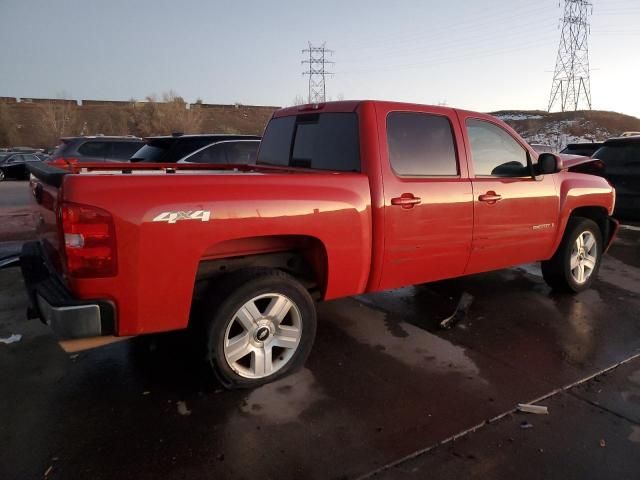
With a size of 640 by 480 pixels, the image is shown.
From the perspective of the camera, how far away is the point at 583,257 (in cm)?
534

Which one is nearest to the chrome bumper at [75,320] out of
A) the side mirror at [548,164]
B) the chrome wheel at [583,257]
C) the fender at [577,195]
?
the side mirror at [548,164]

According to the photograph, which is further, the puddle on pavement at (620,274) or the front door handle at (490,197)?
the puddle on pavement at (620,274)

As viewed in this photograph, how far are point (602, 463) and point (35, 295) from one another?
336cm

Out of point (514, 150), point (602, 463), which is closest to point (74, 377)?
point (602, 463)

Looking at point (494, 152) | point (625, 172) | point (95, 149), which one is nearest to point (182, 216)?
point (494, 152)

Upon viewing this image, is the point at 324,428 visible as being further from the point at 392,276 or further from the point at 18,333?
the point at 18,333

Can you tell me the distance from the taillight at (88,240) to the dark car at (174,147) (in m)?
4.97

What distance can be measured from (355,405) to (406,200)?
1.51m

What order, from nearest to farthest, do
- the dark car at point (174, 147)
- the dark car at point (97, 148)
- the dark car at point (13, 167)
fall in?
the dark car at point (174, 147), the dark car at point (97, 148), the dark car at point (13, 167)

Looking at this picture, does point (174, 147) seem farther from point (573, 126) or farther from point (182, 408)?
point (573, 126)

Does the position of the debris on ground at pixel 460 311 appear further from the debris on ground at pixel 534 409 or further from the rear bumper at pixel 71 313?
the rear bumper at pixel 71 313

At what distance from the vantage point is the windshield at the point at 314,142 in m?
3.64

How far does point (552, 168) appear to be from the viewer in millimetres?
4426

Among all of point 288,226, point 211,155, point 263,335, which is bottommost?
point 263,335
